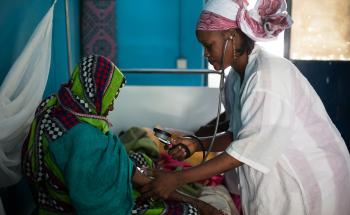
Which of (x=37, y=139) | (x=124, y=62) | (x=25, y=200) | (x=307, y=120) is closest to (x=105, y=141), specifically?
(x=37, y=139)

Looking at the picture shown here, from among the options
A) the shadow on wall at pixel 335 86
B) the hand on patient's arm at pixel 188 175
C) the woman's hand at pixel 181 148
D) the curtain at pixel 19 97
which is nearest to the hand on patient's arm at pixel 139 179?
the woman's hand at pixel 181 148

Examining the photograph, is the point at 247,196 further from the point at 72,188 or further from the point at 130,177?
the point at 72,188

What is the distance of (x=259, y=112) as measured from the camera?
1120 mm

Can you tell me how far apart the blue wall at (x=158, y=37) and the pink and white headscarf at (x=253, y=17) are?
8.77ft

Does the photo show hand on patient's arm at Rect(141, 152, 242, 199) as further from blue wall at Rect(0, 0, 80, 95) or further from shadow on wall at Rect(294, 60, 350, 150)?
shadow on wall at Rect(294, 60, 350, 150)

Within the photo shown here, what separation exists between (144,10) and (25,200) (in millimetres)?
2423

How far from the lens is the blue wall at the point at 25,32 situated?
1791 millimetres

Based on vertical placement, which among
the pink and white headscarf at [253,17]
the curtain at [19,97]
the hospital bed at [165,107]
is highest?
the pink and white headscarf at [253,17]

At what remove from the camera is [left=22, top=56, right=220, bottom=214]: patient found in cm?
127

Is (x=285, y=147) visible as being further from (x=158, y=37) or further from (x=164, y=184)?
(x=158, y=37)

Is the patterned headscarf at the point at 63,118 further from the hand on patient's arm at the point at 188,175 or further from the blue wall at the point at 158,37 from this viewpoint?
the blue wall at the point at 158,37

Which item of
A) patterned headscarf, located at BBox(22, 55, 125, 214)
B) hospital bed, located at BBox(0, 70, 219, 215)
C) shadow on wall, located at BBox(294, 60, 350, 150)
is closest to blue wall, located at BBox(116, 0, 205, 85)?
hospital bed, located at BBox(0, 70, 219, 215)

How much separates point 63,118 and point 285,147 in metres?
0.72

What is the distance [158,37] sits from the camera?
3951 mm
